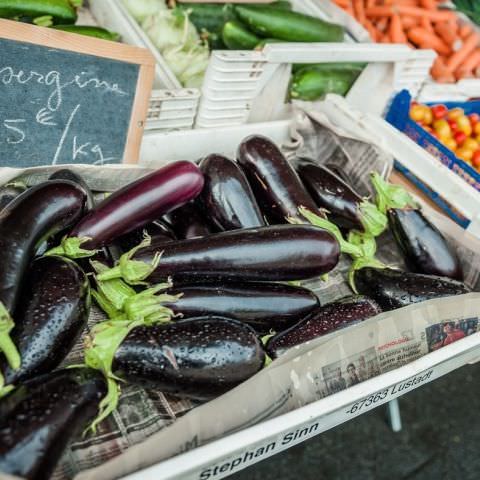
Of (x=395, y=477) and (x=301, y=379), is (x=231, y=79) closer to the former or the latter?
(x=301, y=379)

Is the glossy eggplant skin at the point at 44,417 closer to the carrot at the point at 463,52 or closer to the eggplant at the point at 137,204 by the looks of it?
the eggplant at the point at 137,204

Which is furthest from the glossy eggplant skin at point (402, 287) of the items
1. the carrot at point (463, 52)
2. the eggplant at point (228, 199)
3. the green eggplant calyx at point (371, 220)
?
the carrot at point (463, 52)

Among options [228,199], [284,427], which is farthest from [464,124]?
[284,427]

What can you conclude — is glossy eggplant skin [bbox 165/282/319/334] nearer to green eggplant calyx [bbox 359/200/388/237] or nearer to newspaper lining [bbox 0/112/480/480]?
newspaper lining [bbox 0/112/480/480]

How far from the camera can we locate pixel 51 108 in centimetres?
130

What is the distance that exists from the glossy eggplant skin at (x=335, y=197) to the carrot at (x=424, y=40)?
1.41 metres

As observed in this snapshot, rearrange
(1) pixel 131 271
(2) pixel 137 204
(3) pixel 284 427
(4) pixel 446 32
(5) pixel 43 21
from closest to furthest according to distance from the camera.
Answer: (3) pixel 284 427 → (1) pixel 131 271 → (2) pixel 137 204 → (5) pixel 43 21 → (4) pixel 446 32

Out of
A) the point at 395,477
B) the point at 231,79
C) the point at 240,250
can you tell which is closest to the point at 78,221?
the point at 240,250

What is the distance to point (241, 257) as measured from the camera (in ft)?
3.69

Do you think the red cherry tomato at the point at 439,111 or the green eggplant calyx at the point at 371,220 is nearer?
the green eggplant calyx at the point at 371,220

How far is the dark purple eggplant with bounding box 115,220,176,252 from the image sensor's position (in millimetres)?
1230

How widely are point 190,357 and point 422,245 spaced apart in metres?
0.76

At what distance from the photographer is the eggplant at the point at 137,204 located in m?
1.13

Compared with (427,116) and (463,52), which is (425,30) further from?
(427,116)
